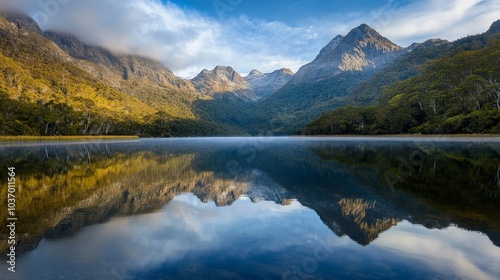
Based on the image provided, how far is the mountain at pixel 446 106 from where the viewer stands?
9162 centimetres

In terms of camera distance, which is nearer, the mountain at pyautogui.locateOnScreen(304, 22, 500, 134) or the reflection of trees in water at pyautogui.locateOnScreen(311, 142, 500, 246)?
the reflection of trees in water at pyautogui.locateOnScreen(311, 142, 500, 246)

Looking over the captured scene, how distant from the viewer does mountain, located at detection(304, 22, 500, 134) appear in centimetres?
9162

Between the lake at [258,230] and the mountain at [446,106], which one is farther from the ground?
the mountain at [446,106]

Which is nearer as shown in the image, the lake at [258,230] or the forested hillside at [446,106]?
the lake at [258,230]

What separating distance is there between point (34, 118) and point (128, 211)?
425 feet

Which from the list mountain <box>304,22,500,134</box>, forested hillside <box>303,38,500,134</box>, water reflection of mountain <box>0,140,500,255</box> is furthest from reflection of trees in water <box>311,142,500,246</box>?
mountain <box>304,22,500,134</box>

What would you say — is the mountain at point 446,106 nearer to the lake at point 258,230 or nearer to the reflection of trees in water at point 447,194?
the reflection of trees in water at point 447,194

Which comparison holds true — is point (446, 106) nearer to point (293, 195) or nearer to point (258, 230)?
point (293, 195)

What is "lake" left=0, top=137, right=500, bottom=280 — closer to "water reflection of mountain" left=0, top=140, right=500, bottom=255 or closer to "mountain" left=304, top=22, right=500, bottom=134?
"water reflection of mountain" left=0, top=140, right=500, bottom=255

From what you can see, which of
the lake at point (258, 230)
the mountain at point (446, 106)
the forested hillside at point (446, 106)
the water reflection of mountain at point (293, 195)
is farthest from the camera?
the forested hillside at point (446, 106)

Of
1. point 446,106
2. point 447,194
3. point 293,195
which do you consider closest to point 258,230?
point 293,195

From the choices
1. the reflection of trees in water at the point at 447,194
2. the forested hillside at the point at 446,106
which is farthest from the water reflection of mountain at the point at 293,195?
the forested hillside at the point at 446,106

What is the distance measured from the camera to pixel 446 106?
371 ft

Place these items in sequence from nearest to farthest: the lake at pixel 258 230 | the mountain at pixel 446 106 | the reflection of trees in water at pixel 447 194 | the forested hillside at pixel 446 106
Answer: the lake at pixel 258 230 → the reflection of trees in water at pixel 447 194 → the mountain at pixel 446 106 → the forested hillside at pixel 446 106
